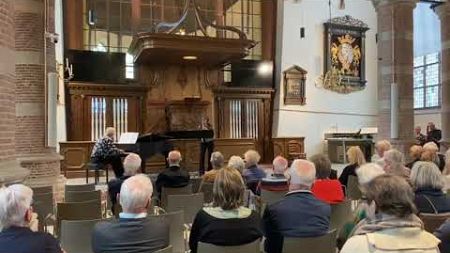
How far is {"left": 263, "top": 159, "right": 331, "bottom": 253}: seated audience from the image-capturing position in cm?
326

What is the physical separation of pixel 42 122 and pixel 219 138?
7.60 metres

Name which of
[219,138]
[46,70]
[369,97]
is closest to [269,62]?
[219,138]

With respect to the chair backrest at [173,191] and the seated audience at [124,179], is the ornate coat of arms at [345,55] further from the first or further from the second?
the seated audience at [124,179]

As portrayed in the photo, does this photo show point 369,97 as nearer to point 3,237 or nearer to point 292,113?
point 292,113

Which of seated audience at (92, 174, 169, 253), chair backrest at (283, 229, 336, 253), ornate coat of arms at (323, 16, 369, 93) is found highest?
ornate coat of arms at (323, 16, 369, 93)

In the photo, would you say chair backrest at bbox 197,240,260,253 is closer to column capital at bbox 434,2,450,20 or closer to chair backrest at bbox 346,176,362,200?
chair backrest at bbox 346,176,362,200

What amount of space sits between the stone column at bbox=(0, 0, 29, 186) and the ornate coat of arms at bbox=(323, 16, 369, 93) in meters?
13.1

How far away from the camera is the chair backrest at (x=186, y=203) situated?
194 inches

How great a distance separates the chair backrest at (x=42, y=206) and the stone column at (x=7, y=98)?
0.94ft

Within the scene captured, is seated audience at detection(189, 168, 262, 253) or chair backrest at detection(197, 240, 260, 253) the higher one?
seated audience at detection(189, 168, 262, 253)

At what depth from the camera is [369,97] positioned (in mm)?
17797

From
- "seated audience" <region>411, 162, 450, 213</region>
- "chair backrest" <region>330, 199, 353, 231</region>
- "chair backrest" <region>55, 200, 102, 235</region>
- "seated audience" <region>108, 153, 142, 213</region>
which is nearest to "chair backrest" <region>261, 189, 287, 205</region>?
Result: "chair backrest" <region>330, 199, 353, 231</region>

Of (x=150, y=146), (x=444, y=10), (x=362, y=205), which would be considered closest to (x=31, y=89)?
(x=150, y=146)

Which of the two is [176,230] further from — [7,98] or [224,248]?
[7,98]
